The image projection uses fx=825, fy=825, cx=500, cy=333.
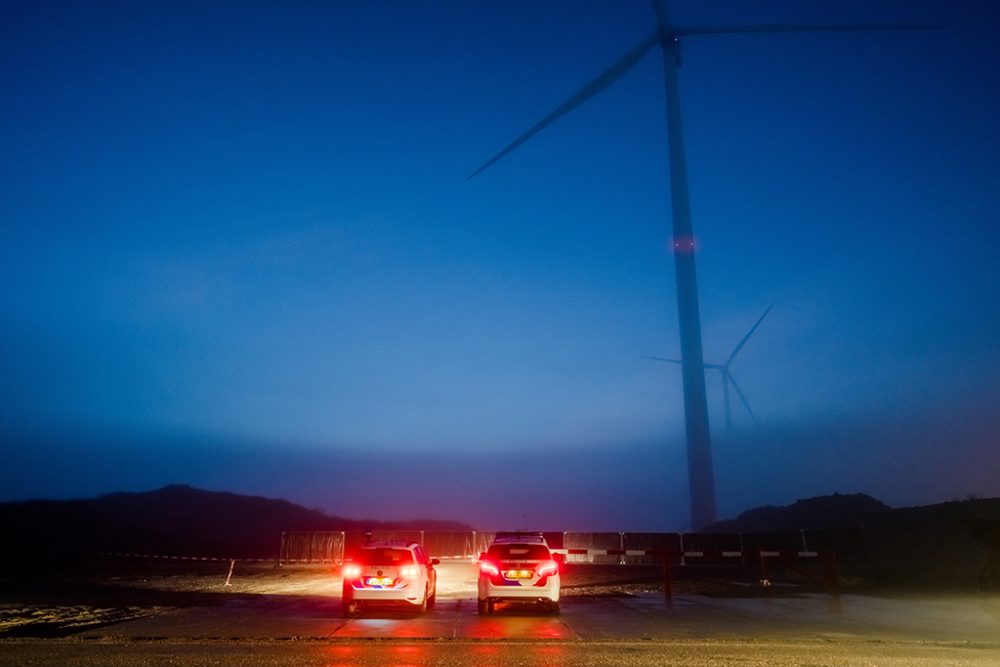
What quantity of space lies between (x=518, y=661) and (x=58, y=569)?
32.9 meters

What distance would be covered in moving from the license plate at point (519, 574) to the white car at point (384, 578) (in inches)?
75.0

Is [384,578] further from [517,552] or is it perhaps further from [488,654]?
[488,654]

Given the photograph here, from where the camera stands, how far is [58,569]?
36.6 metres

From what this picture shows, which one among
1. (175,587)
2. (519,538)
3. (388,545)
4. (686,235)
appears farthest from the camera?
(686,235)

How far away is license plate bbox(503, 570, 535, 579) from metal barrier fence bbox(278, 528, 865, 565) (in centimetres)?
2483

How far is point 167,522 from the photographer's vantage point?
433 feet

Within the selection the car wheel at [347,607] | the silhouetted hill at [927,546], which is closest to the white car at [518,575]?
the car wheel at [347,607]

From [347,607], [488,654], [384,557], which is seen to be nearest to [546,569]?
[384,557]

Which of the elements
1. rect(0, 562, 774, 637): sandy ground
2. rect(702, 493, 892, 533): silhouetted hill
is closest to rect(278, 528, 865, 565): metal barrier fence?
rect(0, 562, 774, 637): sandy ground

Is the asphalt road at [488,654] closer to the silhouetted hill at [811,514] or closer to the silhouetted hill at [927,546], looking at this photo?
the silhouetted hill at [927,546]

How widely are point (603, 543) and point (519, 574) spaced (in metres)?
30.2

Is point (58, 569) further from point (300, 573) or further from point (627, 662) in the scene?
point (627, 662)

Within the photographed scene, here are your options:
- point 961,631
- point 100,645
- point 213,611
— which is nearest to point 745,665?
point 961,631

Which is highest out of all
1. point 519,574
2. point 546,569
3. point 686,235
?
point 686,235
